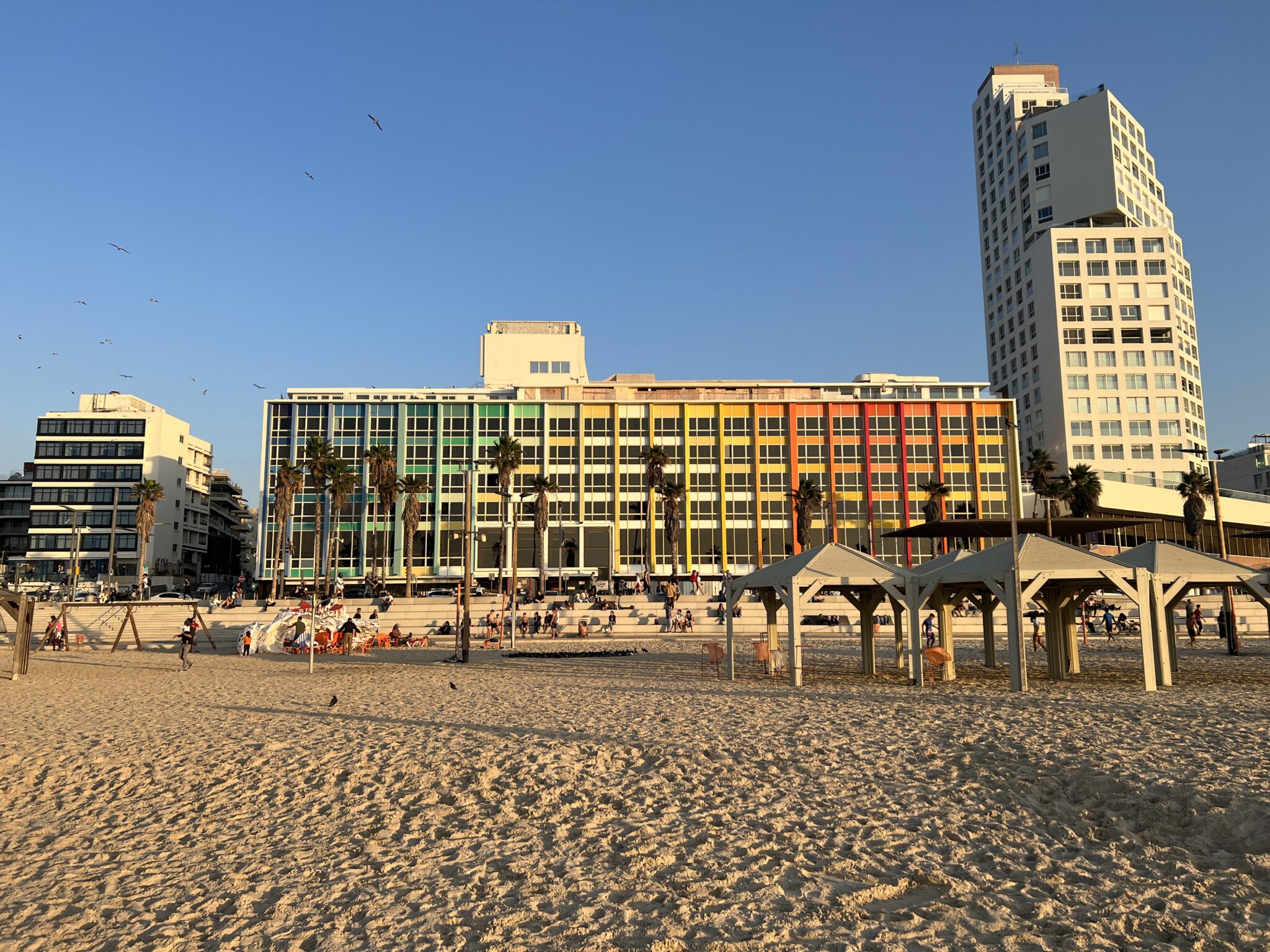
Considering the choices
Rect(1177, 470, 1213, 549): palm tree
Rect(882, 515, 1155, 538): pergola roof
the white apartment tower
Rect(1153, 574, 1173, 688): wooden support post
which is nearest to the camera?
Rect(1153, 574, 1173, 688): wooden support post

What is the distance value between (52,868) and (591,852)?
5221mm

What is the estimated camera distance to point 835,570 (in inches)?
801

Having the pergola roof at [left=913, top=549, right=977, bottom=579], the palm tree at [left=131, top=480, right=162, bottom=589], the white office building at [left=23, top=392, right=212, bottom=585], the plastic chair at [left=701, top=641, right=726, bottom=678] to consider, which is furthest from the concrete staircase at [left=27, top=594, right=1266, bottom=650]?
the white office building at [left=23, top=392, right=212, bottom=585]

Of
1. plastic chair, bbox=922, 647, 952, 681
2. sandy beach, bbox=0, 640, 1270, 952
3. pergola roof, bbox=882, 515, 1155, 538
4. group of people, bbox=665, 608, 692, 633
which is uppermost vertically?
pergola roof, bbox=882, 515, 1155, 538

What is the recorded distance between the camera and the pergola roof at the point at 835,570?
20078mm

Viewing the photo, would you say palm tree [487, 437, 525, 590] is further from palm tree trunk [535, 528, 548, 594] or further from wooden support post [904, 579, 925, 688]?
wooden support post [904, 579, 925, 688]

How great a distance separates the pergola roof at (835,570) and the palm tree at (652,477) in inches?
1994

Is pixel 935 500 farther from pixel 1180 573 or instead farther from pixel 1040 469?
pixel 1180 573

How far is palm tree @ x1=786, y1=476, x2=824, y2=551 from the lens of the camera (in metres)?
69.7

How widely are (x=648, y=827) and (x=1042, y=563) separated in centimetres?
1286

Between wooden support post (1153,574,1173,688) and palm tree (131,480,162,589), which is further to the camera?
palm tree (131,480,162,589)

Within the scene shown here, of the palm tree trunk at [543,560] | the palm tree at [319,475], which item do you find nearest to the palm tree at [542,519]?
the palm tree trunk at [543,560]

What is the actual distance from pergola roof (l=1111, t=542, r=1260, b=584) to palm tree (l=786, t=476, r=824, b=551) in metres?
48.8

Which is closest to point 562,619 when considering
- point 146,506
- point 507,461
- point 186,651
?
point 186,651
